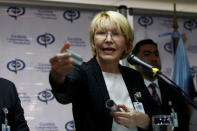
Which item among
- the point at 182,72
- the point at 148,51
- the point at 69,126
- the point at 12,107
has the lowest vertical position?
the point at 69,126

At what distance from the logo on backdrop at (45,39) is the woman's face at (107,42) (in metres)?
1.87

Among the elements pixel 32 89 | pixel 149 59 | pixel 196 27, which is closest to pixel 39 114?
pixel 32 89

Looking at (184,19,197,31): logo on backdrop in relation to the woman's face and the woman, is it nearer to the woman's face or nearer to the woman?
the woman

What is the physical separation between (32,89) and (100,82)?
6.09 ft

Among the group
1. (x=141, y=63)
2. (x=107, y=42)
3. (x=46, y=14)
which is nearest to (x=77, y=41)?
(x=46, y=14)

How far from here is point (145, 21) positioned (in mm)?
3838

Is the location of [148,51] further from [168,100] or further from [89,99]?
[89,99]

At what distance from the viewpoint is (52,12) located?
3537mm

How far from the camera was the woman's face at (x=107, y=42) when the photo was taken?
63.4 inches

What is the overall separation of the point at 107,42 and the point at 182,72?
2.28m

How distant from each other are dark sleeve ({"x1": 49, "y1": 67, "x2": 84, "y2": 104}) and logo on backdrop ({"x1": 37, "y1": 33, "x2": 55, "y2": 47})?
1.95 meters

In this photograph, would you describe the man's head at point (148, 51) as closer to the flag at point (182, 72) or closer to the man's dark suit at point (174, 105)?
the flag at point (182, 72)

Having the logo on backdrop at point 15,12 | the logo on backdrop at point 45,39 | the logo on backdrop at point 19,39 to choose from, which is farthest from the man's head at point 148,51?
the logo on backdrop at point 15,12

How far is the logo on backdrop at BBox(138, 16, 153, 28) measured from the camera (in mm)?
3813
